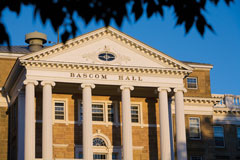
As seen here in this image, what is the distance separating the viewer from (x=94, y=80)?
41.4 meters

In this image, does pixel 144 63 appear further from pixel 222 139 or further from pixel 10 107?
pixel 222 139

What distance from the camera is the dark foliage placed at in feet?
33.1

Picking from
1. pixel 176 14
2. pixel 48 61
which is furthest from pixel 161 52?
pixel 176 14

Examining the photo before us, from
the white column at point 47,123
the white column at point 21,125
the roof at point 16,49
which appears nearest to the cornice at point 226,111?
the roof at point 16,49

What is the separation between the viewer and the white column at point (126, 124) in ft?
133

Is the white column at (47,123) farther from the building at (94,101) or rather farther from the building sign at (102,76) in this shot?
the building sign at (102,76)

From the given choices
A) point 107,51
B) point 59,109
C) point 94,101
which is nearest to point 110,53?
point 107,51

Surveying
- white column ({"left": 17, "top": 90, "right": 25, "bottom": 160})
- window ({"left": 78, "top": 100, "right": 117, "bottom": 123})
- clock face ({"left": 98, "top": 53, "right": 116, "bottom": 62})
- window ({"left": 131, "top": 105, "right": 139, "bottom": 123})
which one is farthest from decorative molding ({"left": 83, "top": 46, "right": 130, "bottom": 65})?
white column ({"left": 17, "top": 90, "right": 25, "bottom": 160})

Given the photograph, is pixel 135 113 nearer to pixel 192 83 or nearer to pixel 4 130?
pixel 192 83

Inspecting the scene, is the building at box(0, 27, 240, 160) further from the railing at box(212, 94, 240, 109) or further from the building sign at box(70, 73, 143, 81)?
the railing at box(212, 94, 240, 109)

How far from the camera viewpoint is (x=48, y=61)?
40156 mm

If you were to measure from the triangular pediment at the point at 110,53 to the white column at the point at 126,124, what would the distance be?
79.2 inches

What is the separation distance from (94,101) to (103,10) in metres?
34.0

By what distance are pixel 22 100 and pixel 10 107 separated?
3.90 metres
